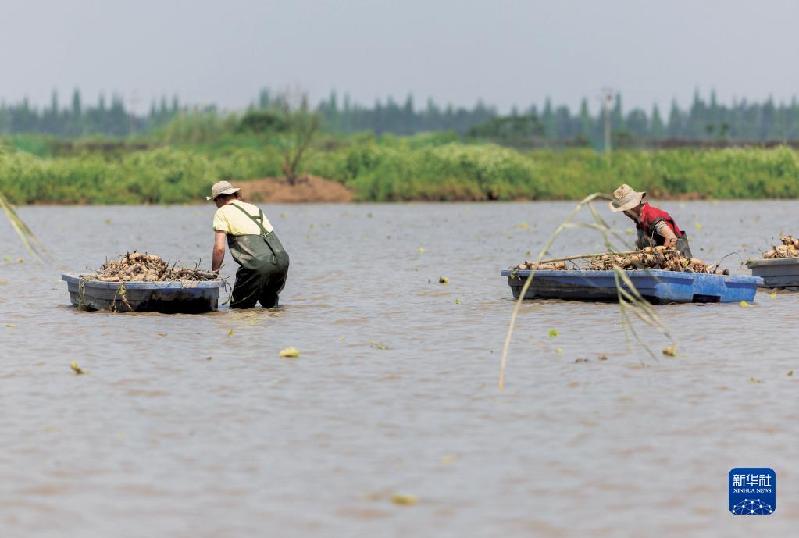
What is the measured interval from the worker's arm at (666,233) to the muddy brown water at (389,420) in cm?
79

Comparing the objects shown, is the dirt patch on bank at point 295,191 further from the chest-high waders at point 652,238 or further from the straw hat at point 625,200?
the straw hat at point 625,200

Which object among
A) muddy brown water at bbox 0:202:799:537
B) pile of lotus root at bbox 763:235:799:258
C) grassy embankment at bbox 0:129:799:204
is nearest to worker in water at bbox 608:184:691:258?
muddy brown water at bbox 0:202:799:537

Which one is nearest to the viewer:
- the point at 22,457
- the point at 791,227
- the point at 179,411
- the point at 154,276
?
the point at 22,457

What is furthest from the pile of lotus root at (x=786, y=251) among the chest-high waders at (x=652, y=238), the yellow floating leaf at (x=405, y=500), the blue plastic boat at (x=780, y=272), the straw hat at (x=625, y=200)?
the yellow floating leaf at (x=405, y=500)

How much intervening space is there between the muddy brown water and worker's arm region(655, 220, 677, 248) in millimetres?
794

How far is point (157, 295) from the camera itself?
1800 cm

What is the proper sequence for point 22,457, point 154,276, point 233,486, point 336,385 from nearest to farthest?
point 233,486 → point 22,457 → point 336,385 → point 154,276

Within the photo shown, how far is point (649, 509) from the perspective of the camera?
809cm

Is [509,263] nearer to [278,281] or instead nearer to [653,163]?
[278,281]

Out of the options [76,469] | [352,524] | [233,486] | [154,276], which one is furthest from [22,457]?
[154,276]

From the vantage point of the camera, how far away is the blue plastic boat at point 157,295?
17906 mm

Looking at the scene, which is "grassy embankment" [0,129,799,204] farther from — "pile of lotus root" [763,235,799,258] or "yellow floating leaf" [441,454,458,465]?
"yellow floating leaf" [441,454,458,465]

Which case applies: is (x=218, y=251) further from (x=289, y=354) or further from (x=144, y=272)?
(x=289, y=354)

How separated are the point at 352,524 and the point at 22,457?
2764mm
